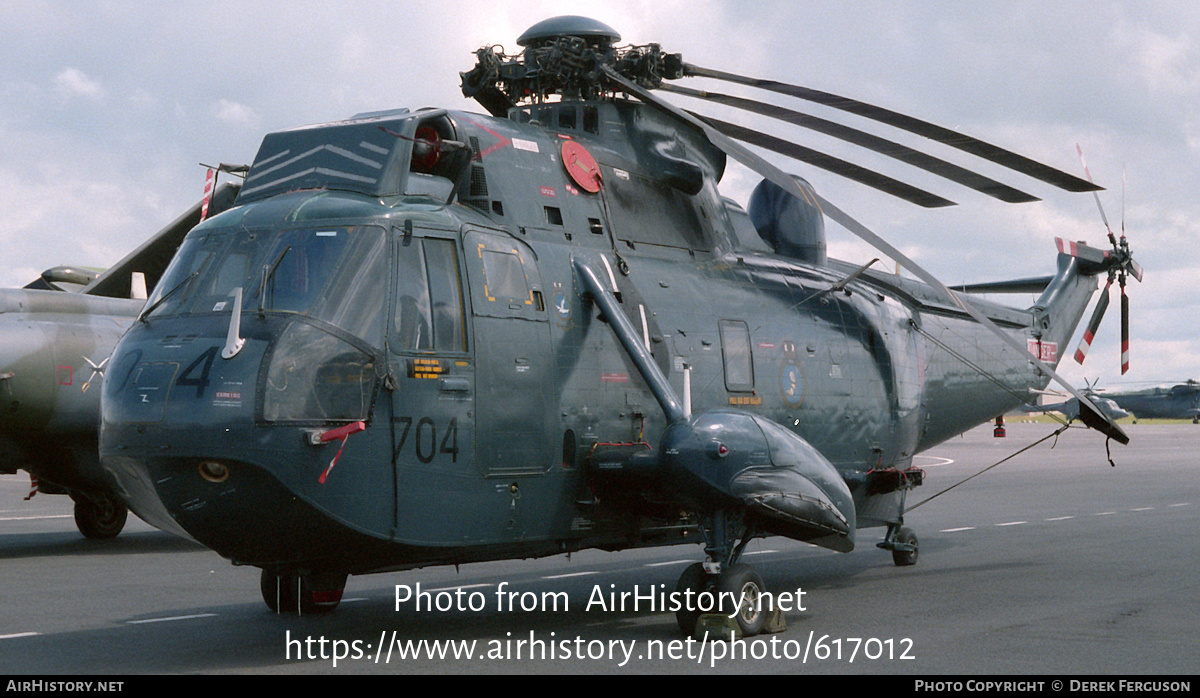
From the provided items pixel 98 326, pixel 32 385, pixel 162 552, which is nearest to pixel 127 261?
pixel 98 326

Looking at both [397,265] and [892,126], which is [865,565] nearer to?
[892,126]

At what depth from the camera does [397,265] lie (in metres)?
9.49

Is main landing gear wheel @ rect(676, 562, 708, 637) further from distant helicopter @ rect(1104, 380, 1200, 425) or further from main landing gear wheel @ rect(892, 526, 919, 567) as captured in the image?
distant helicopter @ rect(1104, 380, 1200, 425)

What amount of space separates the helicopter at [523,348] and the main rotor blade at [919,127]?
4 cm

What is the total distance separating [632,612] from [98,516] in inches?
472

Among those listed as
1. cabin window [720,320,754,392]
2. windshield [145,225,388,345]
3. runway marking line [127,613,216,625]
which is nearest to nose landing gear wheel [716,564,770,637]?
cabin window [720,320,754,392]

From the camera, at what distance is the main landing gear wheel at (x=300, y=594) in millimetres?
→ 11828

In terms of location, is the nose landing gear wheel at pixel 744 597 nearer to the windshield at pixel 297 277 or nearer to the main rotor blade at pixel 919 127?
the windshield at pixel 297 277

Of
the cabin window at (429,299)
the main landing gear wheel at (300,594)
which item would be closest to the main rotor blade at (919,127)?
the cabin window at (429,299)

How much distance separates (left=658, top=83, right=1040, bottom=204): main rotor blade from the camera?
12953 mm

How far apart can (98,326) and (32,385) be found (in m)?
1.45

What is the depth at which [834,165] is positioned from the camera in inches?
572

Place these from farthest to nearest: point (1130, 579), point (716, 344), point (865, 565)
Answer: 1. point (865, 565)
2. point (1130, 579)
3. point (716, 344)

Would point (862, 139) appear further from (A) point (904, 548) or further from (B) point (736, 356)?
(A) point (904, 548)
